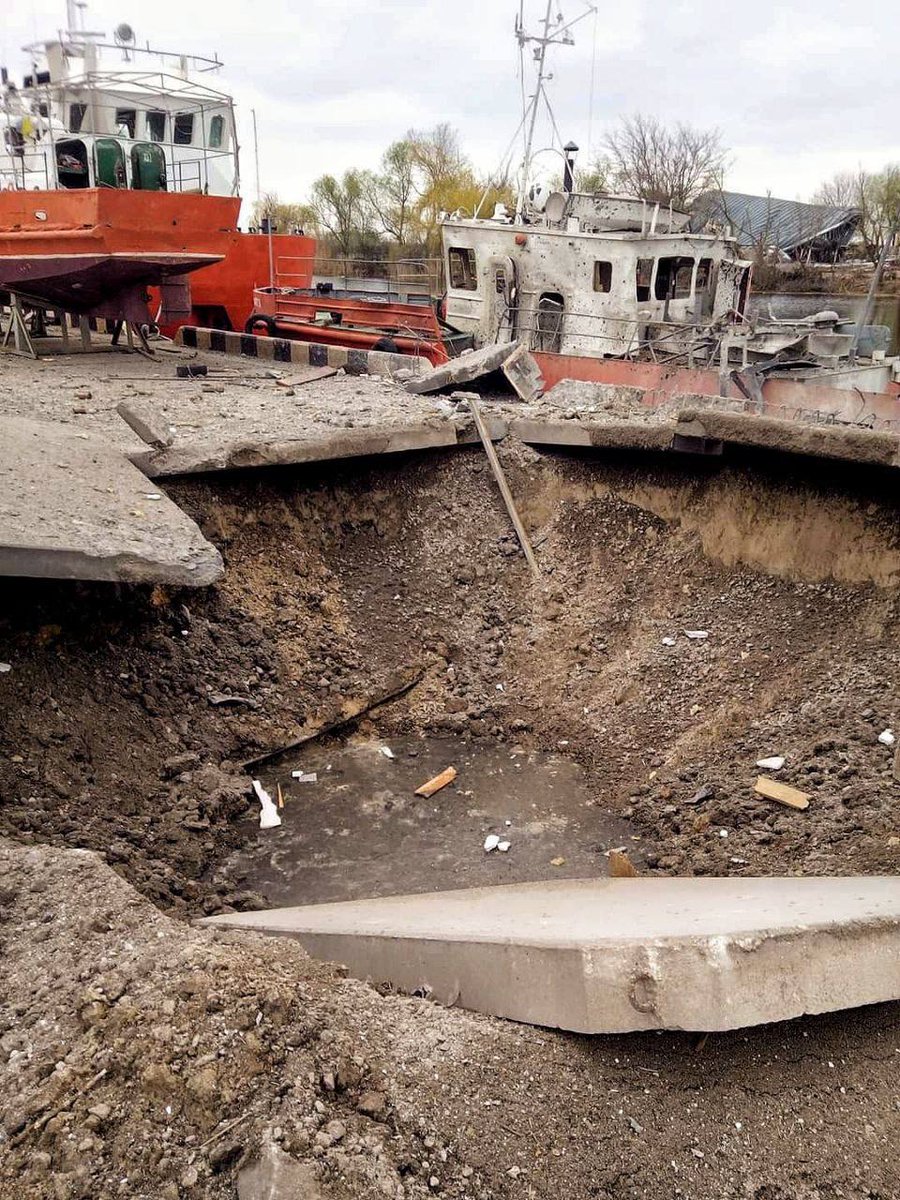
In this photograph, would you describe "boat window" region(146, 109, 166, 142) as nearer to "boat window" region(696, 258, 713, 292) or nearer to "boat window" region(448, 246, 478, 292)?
"boat window" region(448, 246, 478, 292)

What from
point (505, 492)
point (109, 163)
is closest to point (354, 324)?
point (109, 163)

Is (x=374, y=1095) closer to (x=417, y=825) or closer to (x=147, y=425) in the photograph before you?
(x=417, y=825)

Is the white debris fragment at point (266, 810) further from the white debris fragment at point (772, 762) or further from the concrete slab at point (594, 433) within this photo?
the concrete slab at point (594, 433)

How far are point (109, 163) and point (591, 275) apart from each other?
666 centimetres

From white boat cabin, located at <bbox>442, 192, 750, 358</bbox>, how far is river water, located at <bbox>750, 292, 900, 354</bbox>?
15226 millimetres

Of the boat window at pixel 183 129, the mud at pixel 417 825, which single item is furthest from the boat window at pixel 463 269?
the mud at pixel 417 825

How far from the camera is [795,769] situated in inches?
184

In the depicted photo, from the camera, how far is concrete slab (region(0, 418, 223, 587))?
4.41 m

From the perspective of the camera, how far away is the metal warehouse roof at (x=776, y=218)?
36.7 meters

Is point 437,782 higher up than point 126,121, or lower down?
lower down

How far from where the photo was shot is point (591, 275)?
12.4 meters

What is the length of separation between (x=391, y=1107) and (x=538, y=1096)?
1.33ft

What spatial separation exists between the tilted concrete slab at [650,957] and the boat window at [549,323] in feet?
35.4

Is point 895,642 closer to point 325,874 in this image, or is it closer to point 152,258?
point 325,874
